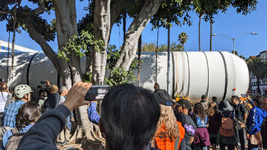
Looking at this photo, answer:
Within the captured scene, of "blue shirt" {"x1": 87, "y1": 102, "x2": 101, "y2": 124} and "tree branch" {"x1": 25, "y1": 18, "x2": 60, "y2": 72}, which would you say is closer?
"blue shirt" {"x1": 87, "y1": 102, "x2": 101, "y2": 124}

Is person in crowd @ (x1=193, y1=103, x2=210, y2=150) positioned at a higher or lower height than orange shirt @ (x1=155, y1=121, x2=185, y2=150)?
lower

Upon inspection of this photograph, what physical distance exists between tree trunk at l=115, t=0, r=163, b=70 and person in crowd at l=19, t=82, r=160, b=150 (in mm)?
6192

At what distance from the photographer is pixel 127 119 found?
97 centimetres

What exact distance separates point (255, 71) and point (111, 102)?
62337 mm

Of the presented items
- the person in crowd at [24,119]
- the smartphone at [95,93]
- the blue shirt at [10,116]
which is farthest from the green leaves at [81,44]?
the smartphone at [95,93]

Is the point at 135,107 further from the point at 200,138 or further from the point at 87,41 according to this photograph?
the point at 87,41

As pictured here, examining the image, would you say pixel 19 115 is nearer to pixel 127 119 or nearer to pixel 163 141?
pixel 163 141

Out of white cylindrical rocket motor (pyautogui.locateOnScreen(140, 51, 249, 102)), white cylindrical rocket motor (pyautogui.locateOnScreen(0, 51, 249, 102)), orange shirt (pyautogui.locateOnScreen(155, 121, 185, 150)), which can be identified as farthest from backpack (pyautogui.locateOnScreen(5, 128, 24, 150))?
white cylindrical rocket motor (pyautogui.locateOnScreen(140, 51, 249, 102))

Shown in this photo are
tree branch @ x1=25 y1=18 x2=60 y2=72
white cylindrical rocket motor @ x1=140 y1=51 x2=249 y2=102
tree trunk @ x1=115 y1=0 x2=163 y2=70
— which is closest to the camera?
tree trunk @ x1=115 y1=0 x2=163 y2=70

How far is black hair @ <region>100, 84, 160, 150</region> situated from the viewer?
0.97 meters

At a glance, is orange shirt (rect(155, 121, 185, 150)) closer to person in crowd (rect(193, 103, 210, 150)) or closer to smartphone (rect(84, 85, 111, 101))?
smartphone (rect(84, 85, 111, 101))

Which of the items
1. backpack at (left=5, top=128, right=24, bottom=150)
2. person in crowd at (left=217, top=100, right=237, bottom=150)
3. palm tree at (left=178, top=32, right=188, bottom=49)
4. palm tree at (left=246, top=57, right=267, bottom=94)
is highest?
palm tree at (left=178, top=32, right=188, bottom=49)

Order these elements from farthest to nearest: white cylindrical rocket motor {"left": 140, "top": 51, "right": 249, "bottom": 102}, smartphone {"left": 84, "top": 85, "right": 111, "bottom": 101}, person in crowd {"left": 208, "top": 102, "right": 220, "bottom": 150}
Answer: white cylindrical rocket motor {"left": 140, "top": 51, "right": 249, "bottom": 102} < person in crowd {"left": 208, "top": 102, "right": 220, "bottom": 150} < smartphone {"left": 84, "top": 85, "right": 111, "bottom": 101}

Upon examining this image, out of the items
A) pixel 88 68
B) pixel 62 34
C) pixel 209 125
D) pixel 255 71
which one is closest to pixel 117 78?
pixel 88 68
